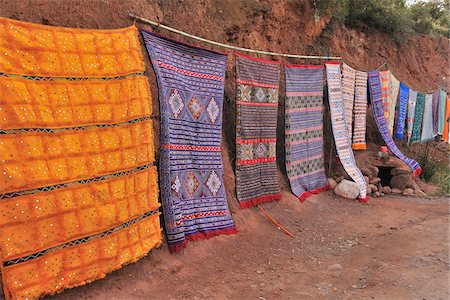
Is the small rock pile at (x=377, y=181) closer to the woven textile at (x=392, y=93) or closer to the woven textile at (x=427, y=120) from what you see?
the woven textile at (x=392, y=93)

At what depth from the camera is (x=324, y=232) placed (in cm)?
508

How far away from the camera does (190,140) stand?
4.01 m

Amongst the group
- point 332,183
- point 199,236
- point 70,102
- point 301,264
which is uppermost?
point 70,102

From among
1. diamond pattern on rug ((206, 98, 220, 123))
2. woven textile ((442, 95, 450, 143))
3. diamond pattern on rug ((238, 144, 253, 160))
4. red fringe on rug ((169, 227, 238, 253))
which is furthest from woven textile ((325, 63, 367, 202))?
woven textile ((442, 95, 450, 143))

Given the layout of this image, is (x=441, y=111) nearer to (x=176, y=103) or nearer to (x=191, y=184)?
(x=191, y=184)

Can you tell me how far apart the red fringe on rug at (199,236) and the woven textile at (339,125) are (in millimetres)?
3337

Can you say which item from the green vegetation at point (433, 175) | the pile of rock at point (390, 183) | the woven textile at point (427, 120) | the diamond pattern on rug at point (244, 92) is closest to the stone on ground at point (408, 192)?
the pile of rock at point (390, 183)

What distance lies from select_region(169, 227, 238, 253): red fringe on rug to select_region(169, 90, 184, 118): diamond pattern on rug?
132cm


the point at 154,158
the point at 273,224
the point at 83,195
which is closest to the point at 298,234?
the point at 273,224

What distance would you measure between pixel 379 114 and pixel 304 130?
2685mm

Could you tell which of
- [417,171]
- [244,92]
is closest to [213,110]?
[244,92]

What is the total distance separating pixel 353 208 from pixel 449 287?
2.95 m

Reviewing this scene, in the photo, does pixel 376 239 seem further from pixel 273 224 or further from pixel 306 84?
pixel 306 84

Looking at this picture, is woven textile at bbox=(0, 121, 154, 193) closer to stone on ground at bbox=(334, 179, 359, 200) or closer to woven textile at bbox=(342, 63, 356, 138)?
stone on ground at bbox=(334, 179, 359, 200)
